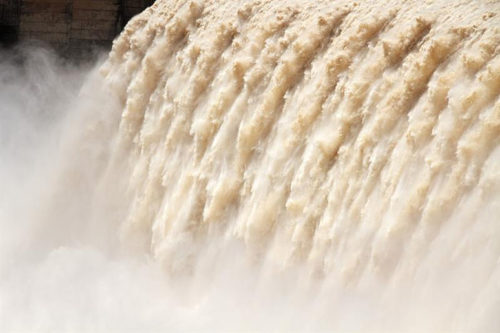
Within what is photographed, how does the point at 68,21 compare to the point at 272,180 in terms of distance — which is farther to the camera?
the point at 68,21

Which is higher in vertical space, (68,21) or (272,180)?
(68,21)

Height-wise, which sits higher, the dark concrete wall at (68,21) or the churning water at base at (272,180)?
the dark concrete wall at (68,21)

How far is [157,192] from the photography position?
614 centimetres

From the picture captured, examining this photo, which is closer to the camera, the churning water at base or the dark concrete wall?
the churning water at base

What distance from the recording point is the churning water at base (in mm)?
3896

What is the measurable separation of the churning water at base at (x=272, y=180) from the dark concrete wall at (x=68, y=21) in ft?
6.66

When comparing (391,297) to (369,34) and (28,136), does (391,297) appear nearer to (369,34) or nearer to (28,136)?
(369,34)

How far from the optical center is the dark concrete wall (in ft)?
31.3

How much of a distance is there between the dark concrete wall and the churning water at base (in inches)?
79.9

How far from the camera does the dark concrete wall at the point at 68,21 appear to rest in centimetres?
954

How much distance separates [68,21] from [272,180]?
5.20 metres

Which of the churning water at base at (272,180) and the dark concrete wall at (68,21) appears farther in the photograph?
the dark concrete wall at (68,21)

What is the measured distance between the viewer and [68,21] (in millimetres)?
9641

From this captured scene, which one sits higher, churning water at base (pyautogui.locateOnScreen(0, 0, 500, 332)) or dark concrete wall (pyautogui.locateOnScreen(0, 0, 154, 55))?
dark concrete wall (pyautogui.locateOnScreen(0, 0, 154, 55))
